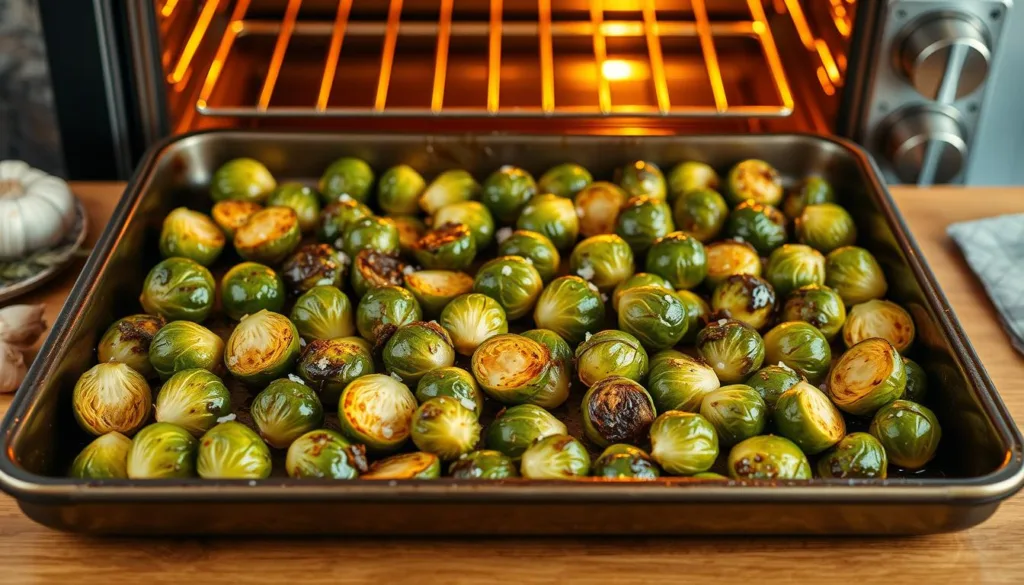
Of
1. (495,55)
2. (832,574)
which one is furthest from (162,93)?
(832,574)

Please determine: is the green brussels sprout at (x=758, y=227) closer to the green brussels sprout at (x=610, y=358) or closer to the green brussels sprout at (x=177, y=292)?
the green brussels sprout at (x=610, y=358)

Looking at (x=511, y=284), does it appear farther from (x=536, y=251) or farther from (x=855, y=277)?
(x=855, y=277)

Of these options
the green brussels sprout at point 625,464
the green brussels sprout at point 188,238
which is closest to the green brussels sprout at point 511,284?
the green brussels sprout at point 625,464

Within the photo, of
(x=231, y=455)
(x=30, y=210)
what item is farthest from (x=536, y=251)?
(x=30, y=210)

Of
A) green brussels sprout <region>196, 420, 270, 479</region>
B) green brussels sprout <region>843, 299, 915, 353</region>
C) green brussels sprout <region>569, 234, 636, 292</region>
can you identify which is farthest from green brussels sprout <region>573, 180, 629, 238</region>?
green brussels sprout <region>196, 420, 270, 479</region>

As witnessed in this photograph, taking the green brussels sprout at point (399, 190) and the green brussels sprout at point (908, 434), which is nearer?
the green brussels sprout at point (908, 434)

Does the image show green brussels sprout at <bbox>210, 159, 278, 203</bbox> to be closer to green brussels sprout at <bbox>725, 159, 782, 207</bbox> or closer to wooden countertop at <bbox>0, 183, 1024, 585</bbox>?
wooden countertop at <bbox>0, 183, 1024, 585</bbox>
